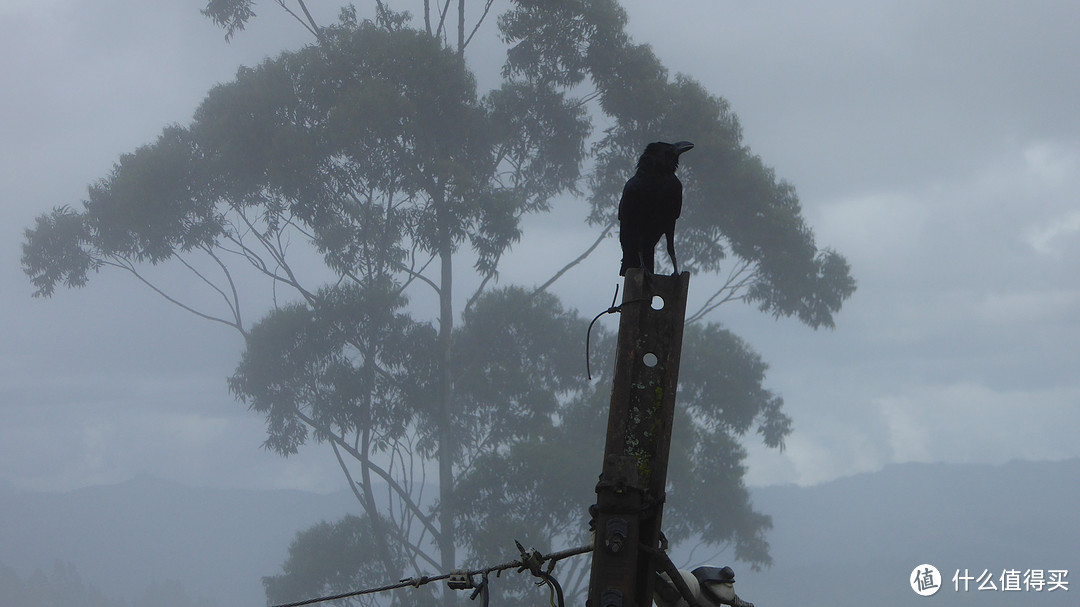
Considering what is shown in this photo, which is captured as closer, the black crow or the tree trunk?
the black crow

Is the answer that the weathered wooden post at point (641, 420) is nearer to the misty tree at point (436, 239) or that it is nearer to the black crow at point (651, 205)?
the black crow at point (651, 205)

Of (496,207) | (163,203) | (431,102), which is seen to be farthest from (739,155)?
(163,203)

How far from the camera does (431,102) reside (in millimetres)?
26562

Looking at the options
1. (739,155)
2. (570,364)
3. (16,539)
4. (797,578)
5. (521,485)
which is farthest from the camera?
(16,539)

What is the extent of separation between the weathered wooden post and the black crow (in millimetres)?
2051

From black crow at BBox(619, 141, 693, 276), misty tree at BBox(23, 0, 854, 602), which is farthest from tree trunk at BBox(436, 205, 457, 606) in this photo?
black crow at BBox(619, 141, 693, 276)

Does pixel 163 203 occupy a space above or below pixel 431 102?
below

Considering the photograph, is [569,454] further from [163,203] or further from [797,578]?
[797,578]

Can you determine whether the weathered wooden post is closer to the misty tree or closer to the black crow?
the black crow

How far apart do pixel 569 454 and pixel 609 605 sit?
19.6 m

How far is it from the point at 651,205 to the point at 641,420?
243 cm

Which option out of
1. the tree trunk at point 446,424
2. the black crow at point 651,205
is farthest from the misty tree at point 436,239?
the black crow at point 651,205

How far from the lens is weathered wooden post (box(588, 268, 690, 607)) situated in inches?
105

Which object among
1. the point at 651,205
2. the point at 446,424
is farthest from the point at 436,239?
the point at 651,205
